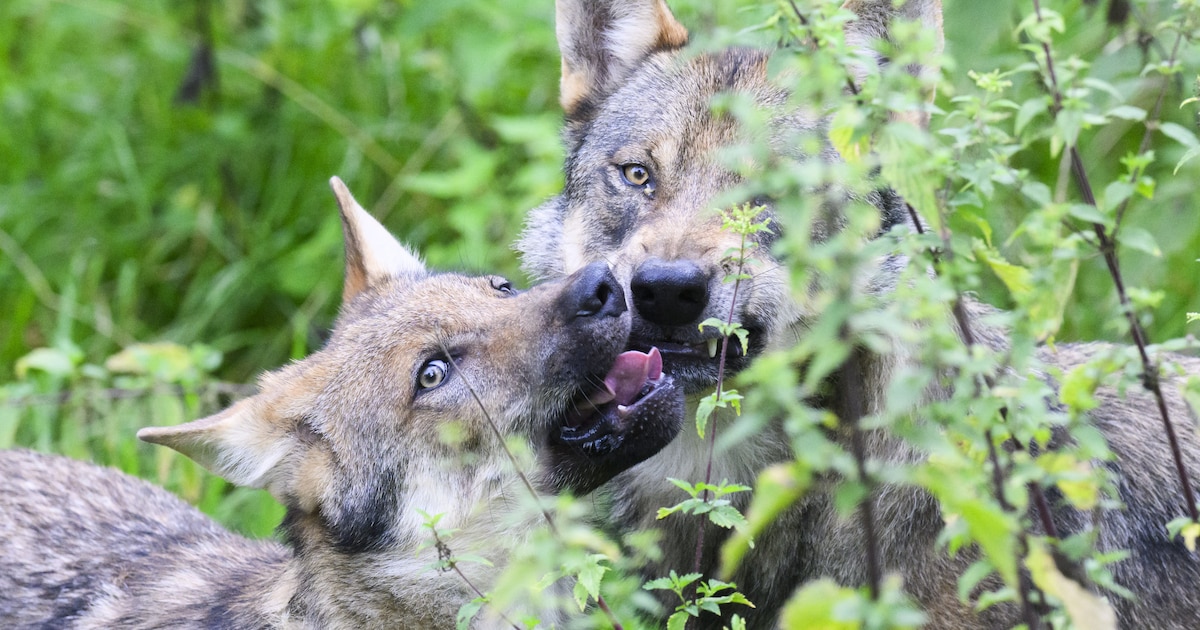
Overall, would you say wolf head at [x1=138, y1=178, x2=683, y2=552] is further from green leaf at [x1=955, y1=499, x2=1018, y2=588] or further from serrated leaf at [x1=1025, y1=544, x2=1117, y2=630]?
green leaf at [x1=955, y1=499, x2=1018, y2=588]

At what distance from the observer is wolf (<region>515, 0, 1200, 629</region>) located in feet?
10.4

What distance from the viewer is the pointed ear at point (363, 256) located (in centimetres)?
397

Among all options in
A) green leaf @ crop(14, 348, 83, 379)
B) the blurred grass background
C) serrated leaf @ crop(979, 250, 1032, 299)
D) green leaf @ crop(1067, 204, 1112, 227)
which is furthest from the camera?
the blurred grass background

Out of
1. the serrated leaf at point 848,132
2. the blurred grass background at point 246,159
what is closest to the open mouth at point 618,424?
the serrated leaf at point 848,132

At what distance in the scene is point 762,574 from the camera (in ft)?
11.2

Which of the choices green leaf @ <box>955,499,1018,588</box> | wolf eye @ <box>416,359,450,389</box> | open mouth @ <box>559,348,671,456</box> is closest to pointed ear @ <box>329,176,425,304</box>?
wolf eye @ <box>416,359,450,389</box>

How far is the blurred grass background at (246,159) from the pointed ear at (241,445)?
2215mm

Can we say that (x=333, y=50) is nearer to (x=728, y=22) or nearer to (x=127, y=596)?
(x=728, y=22)

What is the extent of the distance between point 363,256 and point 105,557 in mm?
1335

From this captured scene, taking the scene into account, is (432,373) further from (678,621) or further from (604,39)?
(604,39)

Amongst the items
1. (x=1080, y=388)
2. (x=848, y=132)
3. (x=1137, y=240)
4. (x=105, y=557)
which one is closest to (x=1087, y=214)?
(x=1137, y=240)

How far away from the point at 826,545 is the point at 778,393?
6.08 feet

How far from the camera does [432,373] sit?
334 cm

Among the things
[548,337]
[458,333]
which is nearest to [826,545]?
[548,337]
